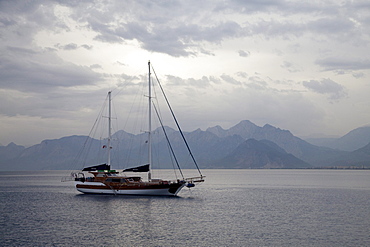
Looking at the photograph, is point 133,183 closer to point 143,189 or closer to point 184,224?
point 143,189

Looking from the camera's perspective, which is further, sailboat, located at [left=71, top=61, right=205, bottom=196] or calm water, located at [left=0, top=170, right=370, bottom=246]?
sailboat, located at [left=71, top=61, right=205, bottom=196]

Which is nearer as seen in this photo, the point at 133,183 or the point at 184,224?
the point at 184,224

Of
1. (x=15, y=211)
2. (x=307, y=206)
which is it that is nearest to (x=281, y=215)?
(x=307, y=206)

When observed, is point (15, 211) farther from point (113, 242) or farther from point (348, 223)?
point (348, 223)

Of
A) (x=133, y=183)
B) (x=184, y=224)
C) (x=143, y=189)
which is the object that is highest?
(x=133, y=183)

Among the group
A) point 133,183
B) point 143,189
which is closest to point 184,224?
point 143,189

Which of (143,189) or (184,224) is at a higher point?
(143,189)

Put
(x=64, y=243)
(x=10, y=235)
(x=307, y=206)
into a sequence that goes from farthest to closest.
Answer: (x=307, y=206), (x=10, y=235), (x=64, y=243)

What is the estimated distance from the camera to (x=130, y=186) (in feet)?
259

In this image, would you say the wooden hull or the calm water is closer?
the calm water

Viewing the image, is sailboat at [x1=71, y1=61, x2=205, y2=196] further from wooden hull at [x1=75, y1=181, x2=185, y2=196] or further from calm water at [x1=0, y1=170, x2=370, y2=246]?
calm water at [x1=0, y1=170, x2=370, y2=246]

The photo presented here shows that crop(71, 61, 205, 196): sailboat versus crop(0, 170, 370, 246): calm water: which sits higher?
crop(71, 61, 205, 196): sailboat

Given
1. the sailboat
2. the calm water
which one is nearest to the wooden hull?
the sailboat

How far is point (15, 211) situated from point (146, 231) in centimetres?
2944
